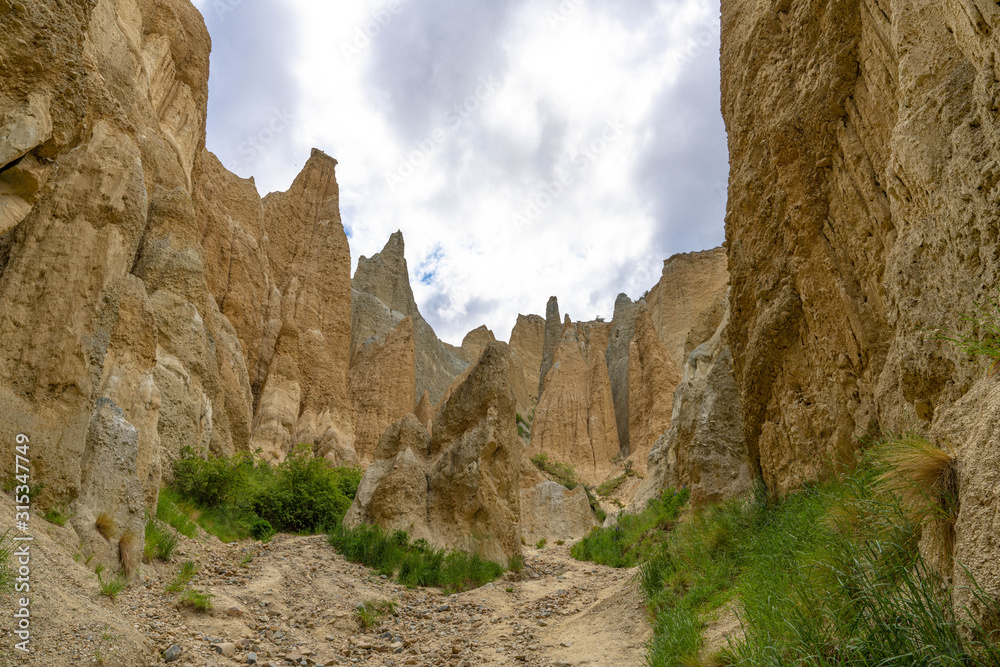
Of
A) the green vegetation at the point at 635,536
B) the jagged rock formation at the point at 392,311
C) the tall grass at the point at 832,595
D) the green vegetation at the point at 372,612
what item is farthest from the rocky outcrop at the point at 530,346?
the tall grass at the point at 832,595

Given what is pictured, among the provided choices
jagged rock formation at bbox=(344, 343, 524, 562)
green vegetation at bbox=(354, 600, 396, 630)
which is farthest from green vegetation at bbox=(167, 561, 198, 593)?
jagged rock formation at bbox=(344, 343, 524, 562)

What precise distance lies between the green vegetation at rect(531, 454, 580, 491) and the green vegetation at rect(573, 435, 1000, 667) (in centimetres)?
2920

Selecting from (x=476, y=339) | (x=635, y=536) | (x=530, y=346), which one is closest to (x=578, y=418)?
(x=530, y=346)

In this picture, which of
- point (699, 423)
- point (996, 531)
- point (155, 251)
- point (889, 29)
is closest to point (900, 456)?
point (996, 531)

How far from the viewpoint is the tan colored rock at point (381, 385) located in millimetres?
30812

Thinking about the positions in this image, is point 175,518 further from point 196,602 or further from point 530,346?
point 530,346

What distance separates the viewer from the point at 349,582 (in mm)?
8266

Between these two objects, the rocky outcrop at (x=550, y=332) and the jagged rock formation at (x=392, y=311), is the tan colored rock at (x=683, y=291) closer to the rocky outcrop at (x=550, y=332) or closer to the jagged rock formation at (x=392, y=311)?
the rocky outcrop at (x=550, y=332)

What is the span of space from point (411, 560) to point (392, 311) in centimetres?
3335

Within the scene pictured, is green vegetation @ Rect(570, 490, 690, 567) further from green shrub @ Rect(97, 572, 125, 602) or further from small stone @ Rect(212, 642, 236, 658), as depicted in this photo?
green shrub @ Rect(97, 572, 125, 602)

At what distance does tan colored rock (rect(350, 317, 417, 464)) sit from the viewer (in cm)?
3081

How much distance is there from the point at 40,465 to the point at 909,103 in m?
7.92

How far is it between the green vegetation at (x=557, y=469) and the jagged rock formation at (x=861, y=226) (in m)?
27.8

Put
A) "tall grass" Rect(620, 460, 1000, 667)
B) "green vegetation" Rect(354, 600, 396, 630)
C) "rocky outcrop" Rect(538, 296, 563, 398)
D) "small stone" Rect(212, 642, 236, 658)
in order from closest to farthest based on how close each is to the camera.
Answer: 1. "tall grass" Rect(620, 460, 1000, 667)
2. "small stone" Rect(212, 642, 236, 658)
3. "green vegetation" Rect(354, 600, 396, 630)
4. "rocky outcrop" Rect(538, 296, 563, 398)
